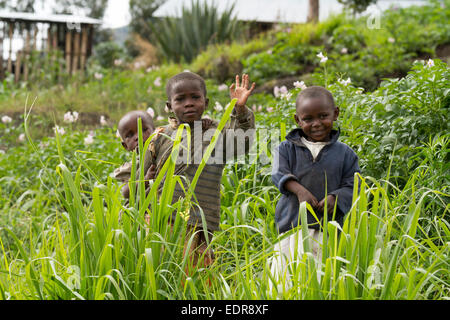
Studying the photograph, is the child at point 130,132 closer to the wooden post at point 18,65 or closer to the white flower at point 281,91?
the white flower at point 281,91

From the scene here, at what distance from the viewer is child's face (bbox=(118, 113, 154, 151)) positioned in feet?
10.4

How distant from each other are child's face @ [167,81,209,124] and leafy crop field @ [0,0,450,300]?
43cm

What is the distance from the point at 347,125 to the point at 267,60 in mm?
5966

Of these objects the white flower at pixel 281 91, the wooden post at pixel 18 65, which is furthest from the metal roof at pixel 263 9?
the white flower at pixel 281 91

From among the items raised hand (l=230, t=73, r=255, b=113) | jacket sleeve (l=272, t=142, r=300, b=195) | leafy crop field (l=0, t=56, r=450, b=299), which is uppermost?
raised hand (l=230, t=73, r=255, b=113)

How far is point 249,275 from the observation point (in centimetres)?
237

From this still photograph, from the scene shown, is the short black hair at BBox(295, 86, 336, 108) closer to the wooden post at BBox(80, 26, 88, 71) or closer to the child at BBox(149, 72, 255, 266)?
the child at BBox(149, 72, 255, 266)

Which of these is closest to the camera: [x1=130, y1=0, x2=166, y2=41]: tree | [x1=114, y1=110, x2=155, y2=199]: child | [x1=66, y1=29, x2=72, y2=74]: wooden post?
[x1=114, y1=110, x2=155, y2=199]: child

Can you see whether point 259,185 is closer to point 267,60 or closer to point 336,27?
point 267,60

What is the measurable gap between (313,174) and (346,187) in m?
0.16

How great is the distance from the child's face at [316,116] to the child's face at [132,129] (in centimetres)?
93

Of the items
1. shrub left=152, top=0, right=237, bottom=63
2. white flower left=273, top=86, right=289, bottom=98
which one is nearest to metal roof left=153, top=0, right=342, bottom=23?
shrub left=152, top=0, right=237, bottom=63

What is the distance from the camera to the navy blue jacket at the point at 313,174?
2.63 m

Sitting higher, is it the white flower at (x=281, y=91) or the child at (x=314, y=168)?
the white flower at (x=281, y=91)
